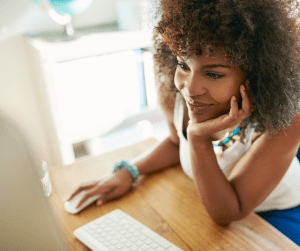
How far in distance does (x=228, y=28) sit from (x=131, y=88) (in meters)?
1.40

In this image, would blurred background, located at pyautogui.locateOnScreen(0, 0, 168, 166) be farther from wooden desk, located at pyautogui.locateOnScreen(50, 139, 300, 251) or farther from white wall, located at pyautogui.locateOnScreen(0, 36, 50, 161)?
wooden desk, located at pyautogui.locateOnScreen(50, 139, 300, 251)

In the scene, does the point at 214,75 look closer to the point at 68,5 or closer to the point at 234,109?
the point at 234,109

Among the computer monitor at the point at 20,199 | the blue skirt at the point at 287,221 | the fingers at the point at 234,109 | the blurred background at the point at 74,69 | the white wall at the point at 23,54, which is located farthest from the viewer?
the white wall at the point at 23,54

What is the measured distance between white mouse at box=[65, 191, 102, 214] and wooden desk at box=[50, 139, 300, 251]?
1 centimetres

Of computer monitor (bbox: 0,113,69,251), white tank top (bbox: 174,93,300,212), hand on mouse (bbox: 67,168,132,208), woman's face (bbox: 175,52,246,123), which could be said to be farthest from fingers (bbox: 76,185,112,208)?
computer monitor (bbox: 0,113,69,251)

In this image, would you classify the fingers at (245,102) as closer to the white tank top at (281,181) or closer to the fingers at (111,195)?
the white tank top at (281,181)

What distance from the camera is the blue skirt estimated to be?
85 cm

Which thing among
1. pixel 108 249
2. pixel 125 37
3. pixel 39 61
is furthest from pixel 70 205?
pixel 125 37

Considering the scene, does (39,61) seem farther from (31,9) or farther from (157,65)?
(157,65)

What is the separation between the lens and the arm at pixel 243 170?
794 millimetres

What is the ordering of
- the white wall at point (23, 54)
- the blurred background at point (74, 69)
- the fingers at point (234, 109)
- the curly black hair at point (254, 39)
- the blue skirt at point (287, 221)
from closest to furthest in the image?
the curly black hair at point (254, 39), the fingers at point (234, 109), the blue skirt at point (287, 221), the blurred background at point (74, 69), the white wall at point (23, 54)

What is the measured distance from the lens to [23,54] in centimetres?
200

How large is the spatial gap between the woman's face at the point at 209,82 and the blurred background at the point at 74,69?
106cm

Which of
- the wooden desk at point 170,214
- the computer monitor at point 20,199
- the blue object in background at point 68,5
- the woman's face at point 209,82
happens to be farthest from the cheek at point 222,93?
the blue object in background at point 68,5
